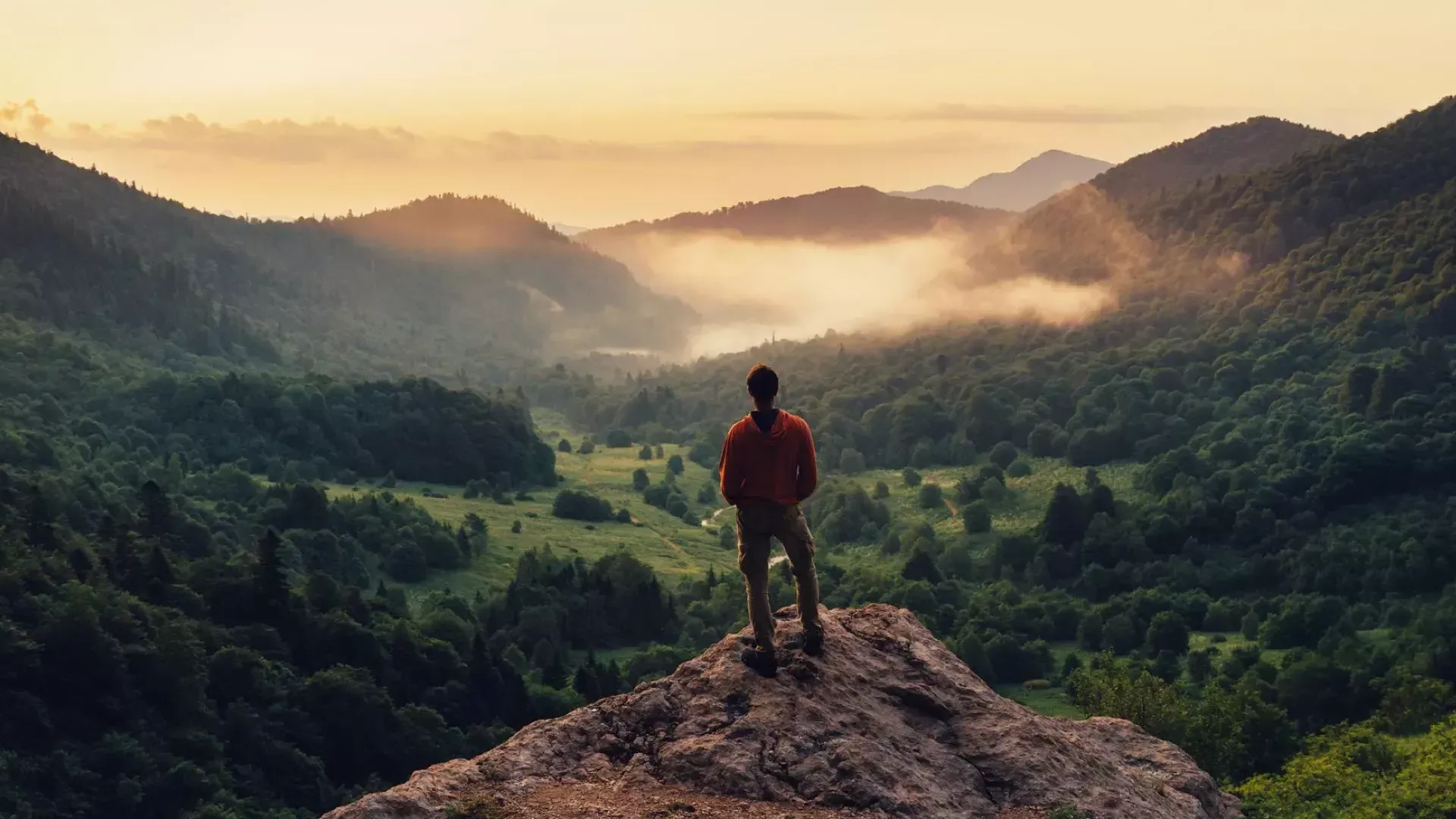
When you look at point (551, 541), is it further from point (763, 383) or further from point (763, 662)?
point (763, 383)

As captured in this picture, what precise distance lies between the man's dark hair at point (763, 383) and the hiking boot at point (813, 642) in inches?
141

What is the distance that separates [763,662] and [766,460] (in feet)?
9.53

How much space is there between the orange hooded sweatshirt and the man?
1 cm

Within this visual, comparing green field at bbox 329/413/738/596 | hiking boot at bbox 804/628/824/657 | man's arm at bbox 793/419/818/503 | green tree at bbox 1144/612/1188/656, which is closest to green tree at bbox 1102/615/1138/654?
green tree at bbox 1144/612/1188/656

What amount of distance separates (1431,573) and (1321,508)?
82.8ft

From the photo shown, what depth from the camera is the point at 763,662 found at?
803 inches

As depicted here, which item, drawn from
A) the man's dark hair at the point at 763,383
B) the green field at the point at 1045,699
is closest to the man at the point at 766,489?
the man's dark hair at the point at 763,383

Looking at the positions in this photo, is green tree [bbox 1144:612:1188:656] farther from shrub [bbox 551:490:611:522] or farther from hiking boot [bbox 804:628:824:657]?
hiking boot [bbox 804:628:824:657]

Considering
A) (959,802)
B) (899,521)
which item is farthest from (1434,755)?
(899,521)

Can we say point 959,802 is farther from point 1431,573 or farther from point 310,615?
point 1431,573

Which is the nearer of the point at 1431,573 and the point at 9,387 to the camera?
the point at 1431,573

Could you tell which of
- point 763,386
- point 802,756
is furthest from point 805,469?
point 802,756

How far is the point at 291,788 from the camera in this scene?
79.9 meters

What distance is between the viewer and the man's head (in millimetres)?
19938
